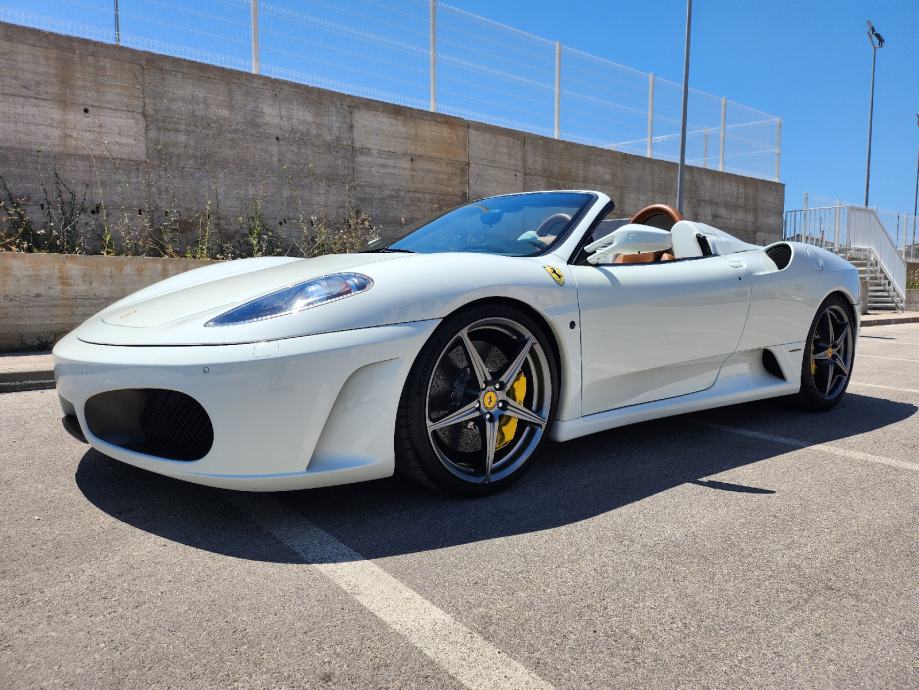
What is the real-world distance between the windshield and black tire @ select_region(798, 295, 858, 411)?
6.19 ft

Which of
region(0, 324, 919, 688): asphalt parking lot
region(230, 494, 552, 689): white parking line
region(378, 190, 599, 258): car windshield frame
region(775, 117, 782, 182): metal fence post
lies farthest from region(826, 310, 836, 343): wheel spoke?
region(775, 117, 782, 182): metal fence post

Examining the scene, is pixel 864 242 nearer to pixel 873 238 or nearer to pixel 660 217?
pixel 873 238

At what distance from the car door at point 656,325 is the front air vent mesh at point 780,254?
0.42 metres

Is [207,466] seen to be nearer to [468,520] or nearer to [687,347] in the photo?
[468,520]

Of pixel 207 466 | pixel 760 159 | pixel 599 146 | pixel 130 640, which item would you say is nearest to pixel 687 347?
pixel 207 466

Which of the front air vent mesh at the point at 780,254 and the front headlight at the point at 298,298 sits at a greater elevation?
the front air vent mesh at the point at 780,254

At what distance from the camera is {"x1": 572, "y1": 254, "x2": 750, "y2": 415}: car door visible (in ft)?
9.51

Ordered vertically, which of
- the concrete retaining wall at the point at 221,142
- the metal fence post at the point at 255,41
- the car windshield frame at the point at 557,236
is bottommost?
the car windshield frame at the point at 557,236

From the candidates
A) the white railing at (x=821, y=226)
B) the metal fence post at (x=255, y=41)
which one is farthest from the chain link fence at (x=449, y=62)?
the white railing at (x=821, y=226)

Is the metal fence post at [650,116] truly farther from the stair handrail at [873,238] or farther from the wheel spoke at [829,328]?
the wheel spoke at [829,328]

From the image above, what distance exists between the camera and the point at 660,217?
14.9 feet

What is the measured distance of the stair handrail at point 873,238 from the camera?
19.6 meters

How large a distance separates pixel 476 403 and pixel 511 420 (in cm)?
22

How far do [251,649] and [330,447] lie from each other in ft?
2.47
